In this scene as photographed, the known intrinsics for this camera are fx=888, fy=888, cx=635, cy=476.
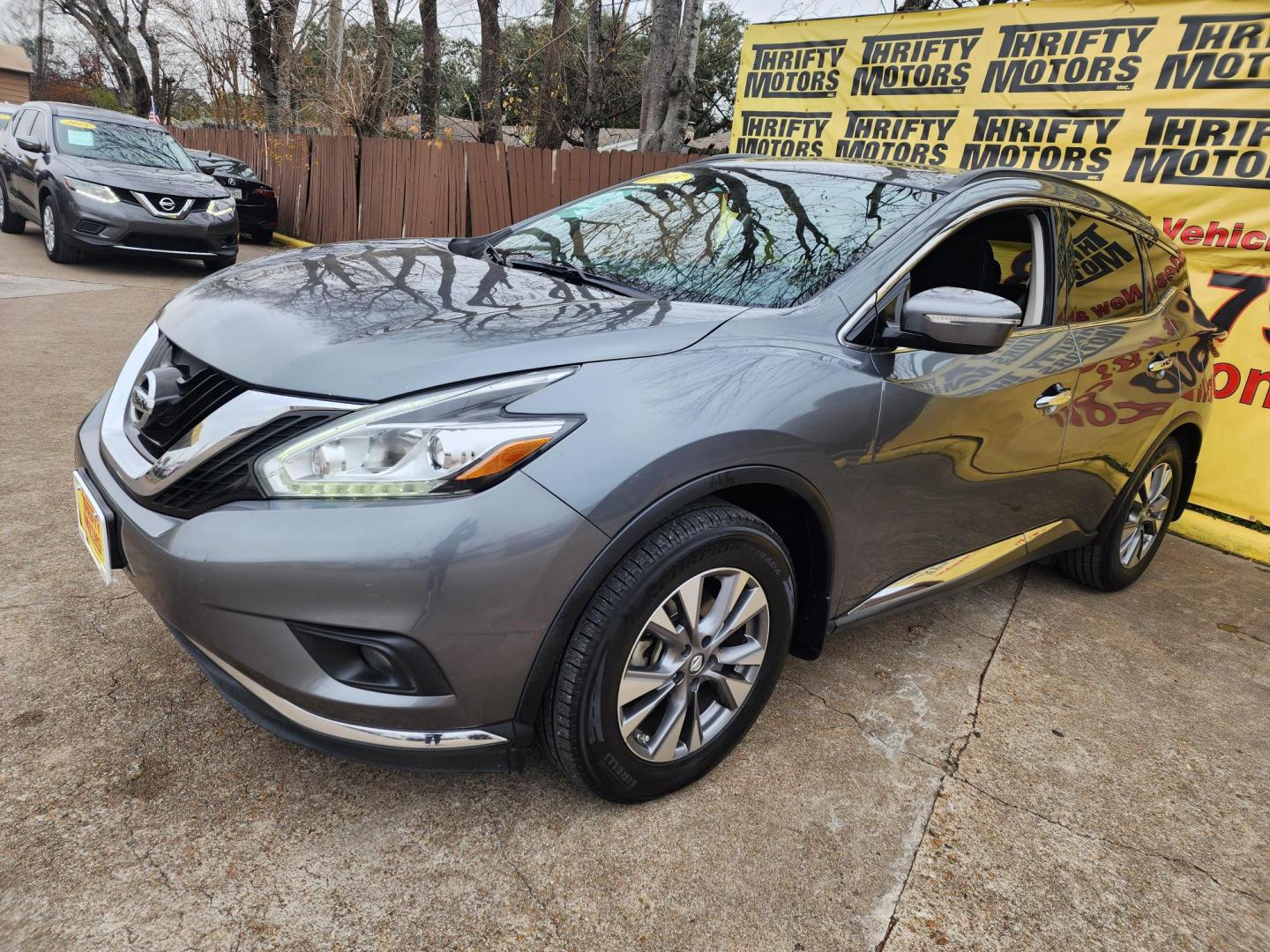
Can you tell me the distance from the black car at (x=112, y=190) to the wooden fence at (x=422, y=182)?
2.38 m

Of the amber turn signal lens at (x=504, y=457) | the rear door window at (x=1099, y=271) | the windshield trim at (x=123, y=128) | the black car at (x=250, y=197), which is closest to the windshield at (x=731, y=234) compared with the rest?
the rear door window at (x=1099, y=271)

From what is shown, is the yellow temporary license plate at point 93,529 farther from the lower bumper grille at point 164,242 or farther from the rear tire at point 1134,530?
the lower bumper grille at point 164,242

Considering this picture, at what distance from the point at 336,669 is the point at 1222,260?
205 inches

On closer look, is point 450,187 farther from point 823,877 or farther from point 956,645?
point 823,877

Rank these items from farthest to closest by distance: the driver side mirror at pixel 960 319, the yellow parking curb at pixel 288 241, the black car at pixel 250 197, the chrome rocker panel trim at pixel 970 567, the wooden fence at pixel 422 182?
the yellow parking curb at pixel 288 241 → the black car at pixel 250 197 → the wooden fence at pixel 422 182 → the chrome rocker panel trim at pixel 970 567 → the driver side mirror at pixel 960 319

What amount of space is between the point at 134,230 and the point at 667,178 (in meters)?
7.51

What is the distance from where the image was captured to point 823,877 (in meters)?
2.09

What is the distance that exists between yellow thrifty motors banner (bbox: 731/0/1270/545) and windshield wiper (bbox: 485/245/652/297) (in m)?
4.07

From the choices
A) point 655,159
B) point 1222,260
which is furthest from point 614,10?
point 1222,260

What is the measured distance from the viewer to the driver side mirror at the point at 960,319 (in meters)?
2.30

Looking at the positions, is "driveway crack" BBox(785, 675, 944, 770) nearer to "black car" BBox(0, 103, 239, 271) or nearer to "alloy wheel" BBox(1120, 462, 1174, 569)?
"alloy wheel" BBox(1120, 462, 1174, 569)

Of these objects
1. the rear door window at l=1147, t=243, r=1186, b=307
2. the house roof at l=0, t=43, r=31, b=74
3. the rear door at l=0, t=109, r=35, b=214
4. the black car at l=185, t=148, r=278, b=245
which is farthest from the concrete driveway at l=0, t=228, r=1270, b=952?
the house roof at l=0, t=43, r=31, b=74

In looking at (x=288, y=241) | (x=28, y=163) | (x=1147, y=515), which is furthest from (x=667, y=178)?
(x=288, y=241)

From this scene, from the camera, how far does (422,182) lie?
11.0 meters
